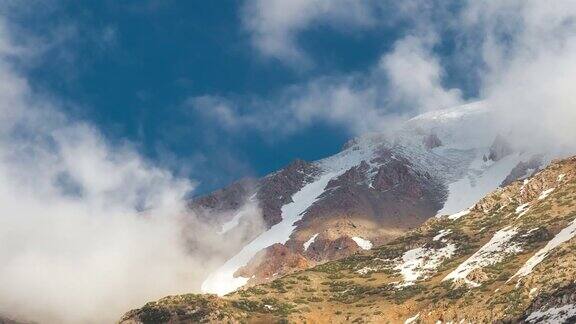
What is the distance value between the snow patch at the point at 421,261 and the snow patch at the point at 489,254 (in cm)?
566

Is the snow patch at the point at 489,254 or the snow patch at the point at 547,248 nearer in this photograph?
the snow patch at the point at 547,248

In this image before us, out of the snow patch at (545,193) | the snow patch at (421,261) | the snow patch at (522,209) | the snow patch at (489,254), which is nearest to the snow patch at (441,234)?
the snow patch at (421,261)

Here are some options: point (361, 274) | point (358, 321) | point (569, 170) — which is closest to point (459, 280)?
point (358, 321)

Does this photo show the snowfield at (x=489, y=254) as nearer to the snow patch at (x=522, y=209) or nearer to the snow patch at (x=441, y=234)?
the snow patch at (x=522, y=209)

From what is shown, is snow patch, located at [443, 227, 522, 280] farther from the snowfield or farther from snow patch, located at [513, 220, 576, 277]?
snow patch, located at [513, 220, 576, 277]

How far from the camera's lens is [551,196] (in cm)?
10131

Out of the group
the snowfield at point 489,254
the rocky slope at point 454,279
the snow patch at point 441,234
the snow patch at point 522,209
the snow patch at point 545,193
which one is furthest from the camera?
the snow patch at point 441,234

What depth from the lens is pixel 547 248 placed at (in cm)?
7756

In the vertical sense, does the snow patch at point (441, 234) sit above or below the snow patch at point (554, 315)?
above

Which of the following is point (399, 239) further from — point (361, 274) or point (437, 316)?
point (437, 316)

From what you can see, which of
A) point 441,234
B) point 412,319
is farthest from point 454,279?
point 441,234

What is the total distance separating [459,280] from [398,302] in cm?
722

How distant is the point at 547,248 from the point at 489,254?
31.9 feet

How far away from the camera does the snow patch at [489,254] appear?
273 ft
